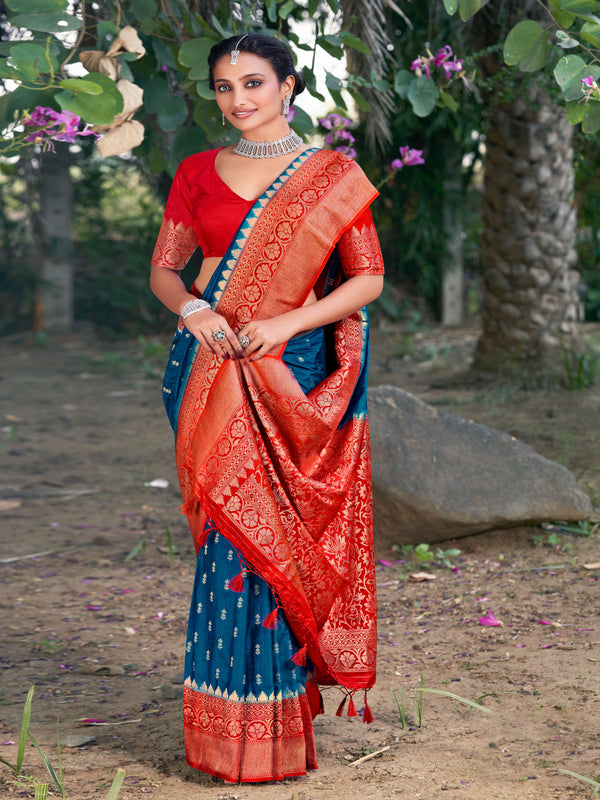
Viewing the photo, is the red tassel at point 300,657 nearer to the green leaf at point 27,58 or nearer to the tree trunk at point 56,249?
the green leaf at point 27,58

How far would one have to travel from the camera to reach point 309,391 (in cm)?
232

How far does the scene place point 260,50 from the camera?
2.20m

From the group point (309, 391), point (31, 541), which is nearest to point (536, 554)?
point (309, 391)

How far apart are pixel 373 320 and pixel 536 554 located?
6.20 metres

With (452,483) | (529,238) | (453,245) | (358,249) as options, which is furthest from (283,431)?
(453,245)

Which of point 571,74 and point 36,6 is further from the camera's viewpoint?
point 36,6

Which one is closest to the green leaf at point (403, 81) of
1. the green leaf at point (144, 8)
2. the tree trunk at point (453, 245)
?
the green leaf at point (144, 8)

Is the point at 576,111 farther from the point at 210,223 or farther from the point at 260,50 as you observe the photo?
the point at 210,223

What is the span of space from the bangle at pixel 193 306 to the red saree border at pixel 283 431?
2.1 inches

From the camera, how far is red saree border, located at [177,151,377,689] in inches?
86.1

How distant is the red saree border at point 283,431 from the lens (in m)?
2.19

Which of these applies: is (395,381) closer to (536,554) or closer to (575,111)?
(536,554)

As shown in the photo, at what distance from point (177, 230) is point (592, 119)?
1073mm

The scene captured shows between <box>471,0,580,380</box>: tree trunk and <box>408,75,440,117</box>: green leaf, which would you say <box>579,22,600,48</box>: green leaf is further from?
<box>471,0,580,380</box>: tree trunk
